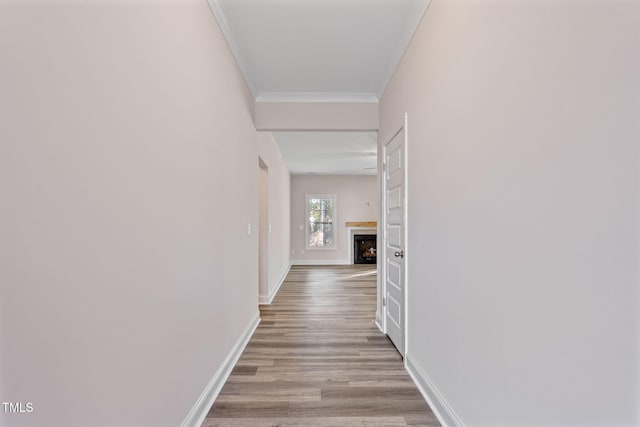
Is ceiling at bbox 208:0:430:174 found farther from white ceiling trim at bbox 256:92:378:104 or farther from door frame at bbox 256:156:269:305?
door frame at bbox 256:156:269:305

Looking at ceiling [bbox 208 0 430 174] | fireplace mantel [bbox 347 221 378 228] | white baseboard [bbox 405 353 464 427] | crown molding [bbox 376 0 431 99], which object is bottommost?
white baseboard [bbox 405 353 464 427]

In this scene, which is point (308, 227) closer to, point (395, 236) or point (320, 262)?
point (320, 262)

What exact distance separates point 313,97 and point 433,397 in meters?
2.94

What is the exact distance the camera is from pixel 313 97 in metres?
3.54

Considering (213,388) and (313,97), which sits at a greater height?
(313,97)

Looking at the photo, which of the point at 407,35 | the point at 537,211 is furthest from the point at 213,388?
the point at 407,35

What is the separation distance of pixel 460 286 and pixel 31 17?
1.83 metres

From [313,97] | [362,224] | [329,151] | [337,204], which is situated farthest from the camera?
[337,204]

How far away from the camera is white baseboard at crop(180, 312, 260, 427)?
5.76 feet

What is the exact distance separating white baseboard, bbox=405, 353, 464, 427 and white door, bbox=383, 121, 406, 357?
25 centimetres

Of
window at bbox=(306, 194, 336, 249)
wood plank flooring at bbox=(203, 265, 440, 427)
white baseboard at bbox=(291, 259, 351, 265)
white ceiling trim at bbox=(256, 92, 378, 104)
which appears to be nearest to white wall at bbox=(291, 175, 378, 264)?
white baseboard at bbox=(291, 259, 351, 265)

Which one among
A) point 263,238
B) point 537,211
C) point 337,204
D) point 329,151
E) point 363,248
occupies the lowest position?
point 363,248

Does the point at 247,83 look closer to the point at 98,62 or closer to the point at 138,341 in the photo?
the point at 98,62

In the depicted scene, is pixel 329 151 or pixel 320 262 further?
pixel 320 262
